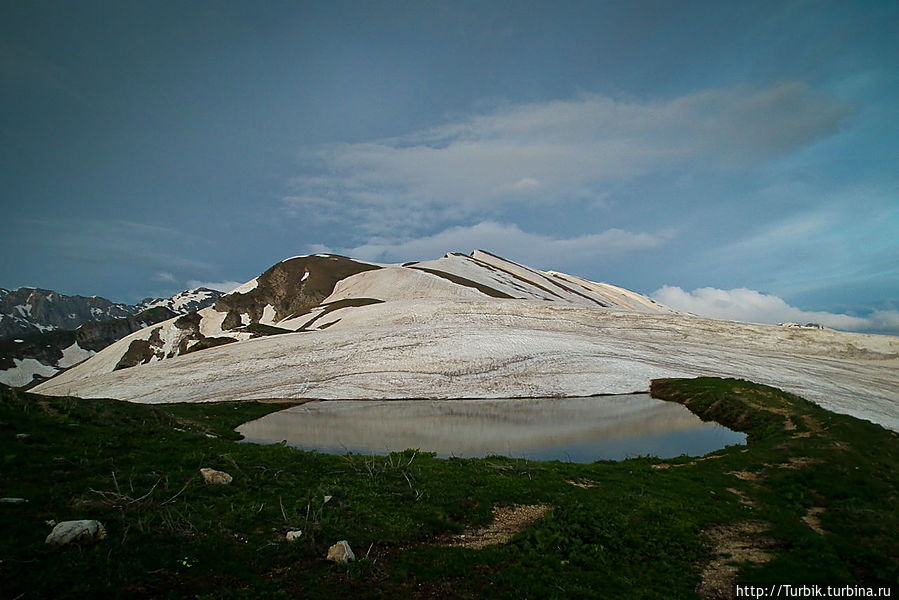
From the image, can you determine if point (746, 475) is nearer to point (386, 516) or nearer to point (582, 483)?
point (582, 483)

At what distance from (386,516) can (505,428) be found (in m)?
25.3

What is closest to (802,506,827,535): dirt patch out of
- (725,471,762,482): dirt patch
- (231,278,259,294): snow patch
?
(725,471,762,482): dirt patch

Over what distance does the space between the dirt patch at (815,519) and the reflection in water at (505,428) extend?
11.3 meters

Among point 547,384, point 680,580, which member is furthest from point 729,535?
point 547,384

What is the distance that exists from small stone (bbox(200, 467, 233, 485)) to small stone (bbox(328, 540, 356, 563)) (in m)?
6.99

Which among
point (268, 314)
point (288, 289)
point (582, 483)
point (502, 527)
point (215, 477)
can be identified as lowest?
point (582, 483)

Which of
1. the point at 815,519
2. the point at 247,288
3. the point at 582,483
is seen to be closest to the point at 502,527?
the point at 582,483

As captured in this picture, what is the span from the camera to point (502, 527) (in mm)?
16094

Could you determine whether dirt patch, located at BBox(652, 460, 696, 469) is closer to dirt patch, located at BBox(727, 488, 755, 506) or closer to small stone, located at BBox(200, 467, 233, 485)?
dirt patch, located at BBox(727, 488, 755, 506)

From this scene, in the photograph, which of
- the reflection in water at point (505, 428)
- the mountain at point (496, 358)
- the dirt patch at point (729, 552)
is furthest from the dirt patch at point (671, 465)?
the mountain at point (496, 358)

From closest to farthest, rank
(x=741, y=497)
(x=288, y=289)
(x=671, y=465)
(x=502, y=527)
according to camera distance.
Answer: (x=502, y=527) < (x=741, y=497) < (x=671, y=465) < (x=288, y=289)

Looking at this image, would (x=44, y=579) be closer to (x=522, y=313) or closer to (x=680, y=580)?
(x=680, y=580)

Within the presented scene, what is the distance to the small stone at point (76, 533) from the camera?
10.6m

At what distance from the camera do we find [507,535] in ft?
50.4
